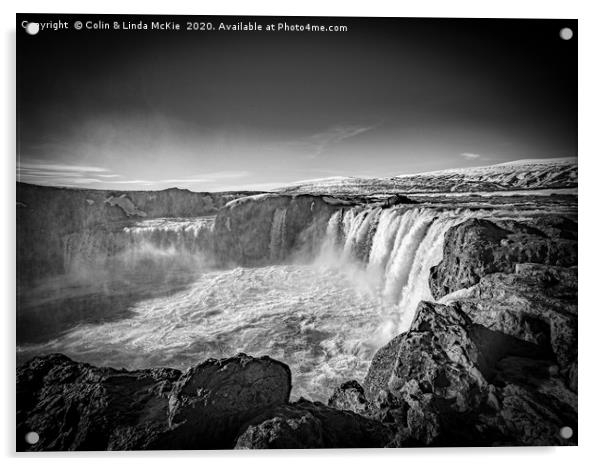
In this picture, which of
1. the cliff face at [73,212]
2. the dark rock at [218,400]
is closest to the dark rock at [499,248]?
the dark rock at [218,400]

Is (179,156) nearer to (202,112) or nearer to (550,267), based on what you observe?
(202,112)

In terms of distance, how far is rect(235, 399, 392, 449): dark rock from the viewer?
8.50 feet

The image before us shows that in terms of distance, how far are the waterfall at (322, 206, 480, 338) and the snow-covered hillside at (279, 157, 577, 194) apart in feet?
0.61

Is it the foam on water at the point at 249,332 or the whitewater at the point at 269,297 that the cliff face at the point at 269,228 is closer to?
the whitewater at the point at 269,297

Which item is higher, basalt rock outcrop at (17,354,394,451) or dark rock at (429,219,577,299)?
dark rock at (429,219,577,299)

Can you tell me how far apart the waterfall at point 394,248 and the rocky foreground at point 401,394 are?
0.35 metres

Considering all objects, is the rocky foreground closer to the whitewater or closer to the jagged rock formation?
the jagged rock formation

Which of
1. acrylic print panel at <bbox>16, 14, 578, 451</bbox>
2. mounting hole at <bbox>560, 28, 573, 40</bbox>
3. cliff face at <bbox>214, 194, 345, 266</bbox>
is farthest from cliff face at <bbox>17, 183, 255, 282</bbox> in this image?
mounting hole at <bbox>560, 28, 573, 40</bbox>

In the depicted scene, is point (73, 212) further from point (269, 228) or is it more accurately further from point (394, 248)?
point (394, 248)

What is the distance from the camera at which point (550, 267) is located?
2814mm

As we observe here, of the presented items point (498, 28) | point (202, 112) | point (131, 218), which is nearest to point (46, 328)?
point (131, 218)

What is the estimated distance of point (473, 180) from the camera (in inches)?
118

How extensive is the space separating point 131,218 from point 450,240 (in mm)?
2458

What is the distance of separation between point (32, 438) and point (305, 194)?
2.58 meters
